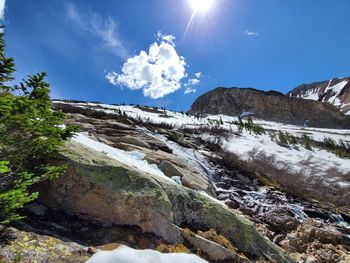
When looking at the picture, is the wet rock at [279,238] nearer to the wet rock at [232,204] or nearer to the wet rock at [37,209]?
the wet rock at [232,204]

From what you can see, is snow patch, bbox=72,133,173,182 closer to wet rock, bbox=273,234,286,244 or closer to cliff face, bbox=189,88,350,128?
wet rock, bbox=273,234,286,244

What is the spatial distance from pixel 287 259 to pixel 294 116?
90688 mm

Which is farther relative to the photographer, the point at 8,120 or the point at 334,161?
the point at 334,161

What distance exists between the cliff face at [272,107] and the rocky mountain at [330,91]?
29121 millimetres

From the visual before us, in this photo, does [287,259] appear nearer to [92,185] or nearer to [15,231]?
[92,185]

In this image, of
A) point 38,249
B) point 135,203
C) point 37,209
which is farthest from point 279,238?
point 38,249

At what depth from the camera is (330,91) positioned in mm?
152250

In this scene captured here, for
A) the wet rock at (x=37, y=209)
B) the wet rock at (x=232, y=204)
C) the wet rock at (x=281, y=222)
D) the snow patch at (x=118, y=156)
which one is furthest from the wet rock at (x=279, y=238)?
the wet rock at (x=37, y=209)

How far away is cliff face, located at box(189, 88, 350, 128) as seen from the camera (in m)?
90.0

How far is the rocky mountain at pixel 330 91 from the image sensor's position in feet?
430

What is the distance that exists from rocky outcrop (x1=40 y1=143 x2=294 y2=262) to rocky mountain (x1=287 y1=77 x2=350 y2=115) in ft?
402

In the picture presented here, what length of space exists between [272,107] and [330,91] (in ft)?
239

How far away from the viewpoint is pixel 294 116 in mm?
92250

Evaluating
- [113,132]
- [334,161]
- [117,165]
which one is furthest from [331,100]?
[117,165]
